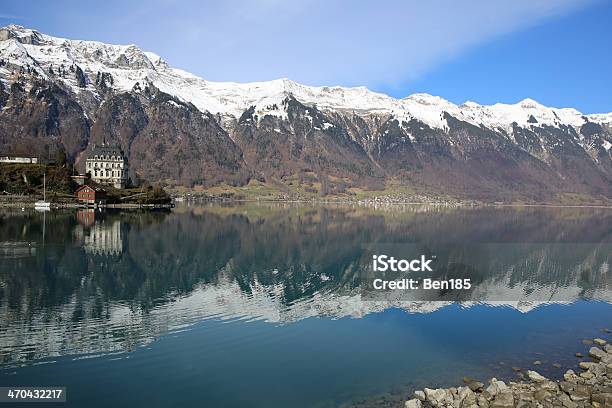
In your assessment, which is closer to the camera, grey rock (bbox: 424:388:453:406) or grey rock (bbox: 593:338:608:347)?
grey rock (bbox: 424:388:453:406)

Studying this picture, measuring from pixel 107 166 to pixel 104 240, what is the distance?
11612 centimetres

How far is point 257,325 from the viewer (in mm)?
36281

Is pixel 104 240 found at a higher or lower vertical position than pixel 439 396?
lower

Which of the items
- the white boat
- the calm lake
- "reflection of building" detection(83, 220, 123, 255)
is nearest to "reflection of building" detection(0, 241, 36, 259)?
the calm lake

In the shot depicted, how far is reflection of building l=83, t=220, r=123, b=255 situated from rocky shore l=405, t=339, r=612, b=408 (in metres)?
55.7

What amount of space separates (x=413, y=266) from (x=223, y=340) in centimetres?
4390

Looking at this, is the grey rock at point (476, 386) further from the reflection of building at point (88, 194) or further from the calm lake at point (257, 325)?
the reflection of building at point (88, 194)

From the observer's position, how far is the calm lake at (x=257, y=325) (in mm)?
25250

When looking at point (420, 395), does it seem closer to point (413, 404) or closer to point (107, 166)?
point (413, 404)

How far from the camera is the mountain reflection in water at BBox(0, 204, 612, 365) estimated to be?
111ft

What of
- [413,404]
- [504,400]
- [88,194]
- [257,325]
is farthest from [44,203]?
[504,400]

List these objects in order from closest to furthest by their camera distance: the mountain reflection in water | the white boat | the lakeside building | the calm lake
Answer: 1. the calm lake
2. the mountain reflection in water
3. the white boat
4. the lakeside building

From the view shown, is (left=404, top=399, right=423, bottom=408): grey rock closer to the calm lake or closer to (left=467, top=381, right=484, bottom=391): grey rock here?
the calm lake

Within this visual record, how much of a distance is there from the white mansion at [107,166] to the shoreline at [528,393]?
179 m
